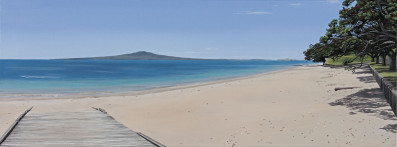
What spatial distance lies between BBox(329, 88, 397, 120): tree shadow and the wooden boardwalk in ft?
29.6

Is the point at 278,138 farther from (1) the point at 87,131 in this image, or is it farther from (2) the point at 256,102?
(2) the point at 256,102

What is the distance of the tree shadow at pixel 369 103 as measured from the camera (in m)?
12.8

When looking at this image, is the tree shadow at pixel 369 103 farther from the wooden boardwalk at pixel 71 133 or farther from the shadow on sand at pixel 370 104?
the wooden boardwalk at pixel 71 133

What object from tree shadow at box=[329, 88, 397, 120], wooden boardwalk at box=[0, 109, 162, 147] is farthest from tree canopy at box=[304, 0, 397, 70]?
wooden boardwalk at box=[0, 109, 162, 147]

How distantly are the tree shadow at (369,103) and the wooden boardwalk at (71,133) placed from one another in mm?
9014

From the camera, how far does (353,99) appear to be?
16.8 metres

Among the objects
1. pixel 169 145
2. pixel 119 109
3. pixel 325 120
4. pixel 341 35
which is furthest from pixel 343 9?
pixel 119 109

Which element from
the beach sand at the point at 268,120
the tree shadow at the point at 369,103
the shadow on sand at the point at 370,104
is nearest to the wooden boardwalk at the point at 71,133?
the beach sand at the point at 268,120

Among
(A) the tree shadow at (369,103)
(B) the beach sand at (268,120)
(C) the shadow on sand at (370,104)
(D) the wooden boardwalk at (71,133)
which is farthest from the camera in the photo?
(A) the tree shadow at (369,103)

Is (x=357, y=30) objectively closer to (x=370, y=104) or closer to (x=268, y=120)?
(x=370, y=104)

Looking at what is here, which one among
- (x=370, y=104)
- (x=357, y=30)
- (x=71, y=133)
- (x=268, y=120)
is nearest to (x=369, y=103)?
(x=370, y=104)

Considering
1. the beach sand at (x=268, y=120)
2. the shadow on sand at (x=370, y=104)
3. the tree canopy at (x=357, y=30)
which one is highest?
the tree canopy at (x=357, y=30)

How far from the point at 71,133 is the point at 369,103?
501 inches

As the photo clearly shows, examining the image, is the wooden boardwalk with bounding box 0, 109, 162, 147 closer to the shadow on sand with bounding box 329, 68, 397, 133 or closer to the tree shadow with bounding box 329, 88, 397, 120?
the shadow on sand with bounding box 329, 68, 397, 133
